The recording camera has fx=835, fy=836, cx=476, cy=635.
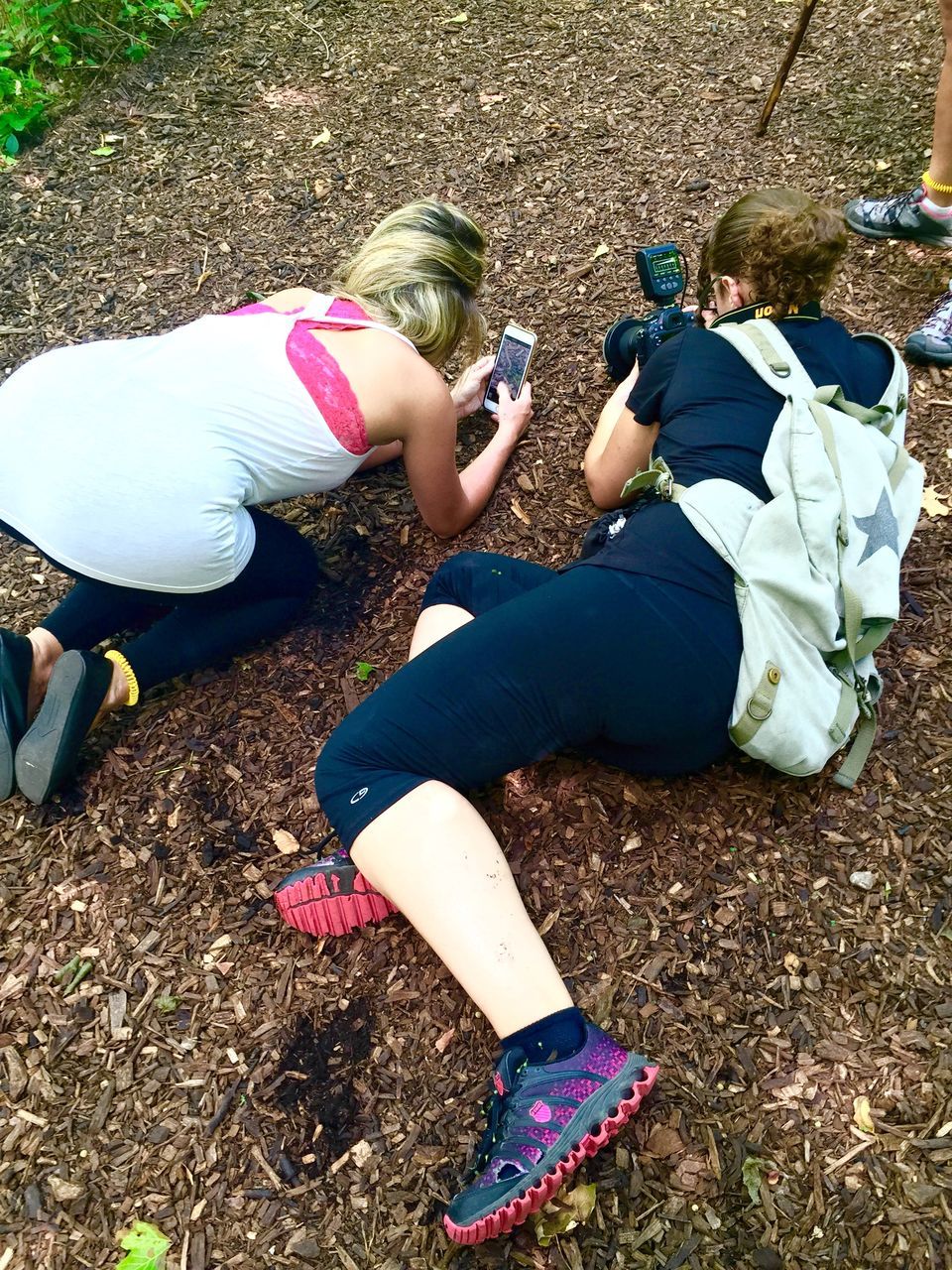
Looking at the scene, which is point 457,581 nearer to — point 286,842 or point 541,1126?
point 286,842

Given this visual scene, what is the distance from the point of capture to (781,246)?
2408 millimetres

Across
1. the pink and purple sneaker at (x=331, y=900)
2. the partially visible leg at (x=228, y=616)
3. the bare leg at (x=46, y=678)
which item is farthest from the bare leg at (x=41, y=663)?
the pink and purple sneaker at (x=331, y=900)

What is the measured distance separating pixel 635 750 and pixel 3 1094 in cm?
191

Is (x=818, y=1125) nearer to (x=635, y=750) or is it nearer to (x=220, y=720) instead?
(x=635, y=750)

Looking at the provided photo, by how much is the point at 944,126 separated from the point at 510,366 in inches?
84.1

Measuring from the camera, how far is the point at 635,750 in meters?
2.26

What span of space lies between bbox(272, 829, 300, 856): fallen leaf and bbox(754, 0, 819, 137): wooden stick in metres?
4.29

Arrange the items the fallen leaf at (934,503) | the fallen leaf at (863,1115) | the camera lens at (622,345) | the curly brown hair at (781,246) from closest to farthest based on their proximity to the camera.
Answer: the fallen leaf at (863,1115), the curly brown hair at (781,246), the fallen leaf at (934,503), the camera lens at (622,345)

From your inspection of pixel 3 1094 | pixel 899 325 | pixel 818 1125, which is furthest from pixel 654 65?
pixel 3 1094

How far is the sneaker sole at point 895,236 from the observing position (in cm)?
391

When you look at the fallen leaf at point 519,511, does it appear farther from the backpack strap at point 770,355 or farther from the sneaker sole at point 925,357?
the sneaker sole at point 925,357

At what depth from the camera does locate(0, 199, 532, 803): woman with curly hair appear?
232cm

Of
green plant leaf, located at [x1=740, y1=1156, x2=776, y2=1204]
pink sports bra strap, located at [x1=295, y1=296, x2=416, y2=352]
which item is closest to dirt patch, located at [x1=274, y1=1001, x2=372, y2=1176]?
green plant leaf, located at [x1=740, y1=1156, x2=776, y2=1204]

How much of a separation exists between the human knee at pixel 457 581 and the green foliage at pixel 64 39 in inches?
169
